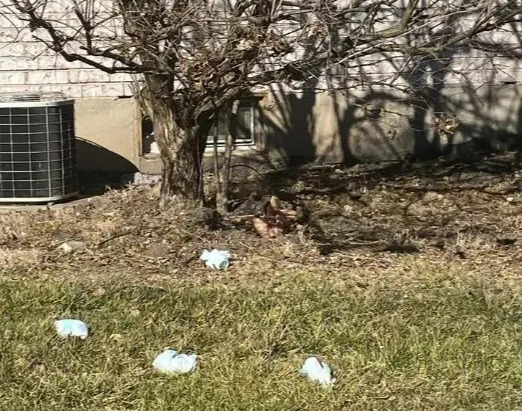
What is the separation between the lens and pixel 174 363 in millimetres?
4059

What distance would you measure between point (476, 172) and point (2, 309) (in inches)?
189

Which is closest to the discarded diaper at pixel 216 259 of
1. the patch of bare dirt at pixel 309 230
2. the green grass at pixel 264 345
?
the patch of bare dirt at pixel 309 230

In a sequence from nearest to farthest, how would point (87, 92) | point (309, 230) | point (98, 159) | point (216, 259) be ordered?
point (216, 259) → point (309, 230) → point (87, 92) → point (98, 159)

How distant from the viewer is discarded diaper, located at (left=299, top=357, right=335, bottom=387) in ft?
12.9

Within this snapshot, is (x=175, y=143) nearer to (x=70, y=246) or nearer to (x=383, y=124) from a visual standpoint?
(x=70, y=246)

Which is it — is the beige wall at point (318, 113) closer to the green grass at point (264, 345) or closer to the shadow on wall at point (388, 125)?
the shadow on wall at point (388, 125)

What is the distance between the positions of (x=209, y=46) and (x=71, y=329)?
1.98 m

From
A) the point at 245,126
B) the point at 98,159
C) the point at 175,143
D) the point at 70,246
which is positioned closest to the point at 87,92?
the point at 98,159

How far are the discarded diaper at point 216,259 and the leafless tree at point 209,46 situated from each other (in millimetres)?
952

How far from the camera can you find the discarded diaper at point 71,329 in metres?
4.31

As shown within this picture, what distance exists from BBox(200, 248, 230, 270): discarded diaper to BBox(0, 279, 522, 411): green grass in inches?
16.6

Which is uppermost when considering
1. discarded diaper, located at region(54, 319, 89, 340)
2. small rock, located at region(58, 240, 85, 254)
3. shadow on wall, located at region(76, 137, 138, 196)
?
shadow on wall, located at region(76, 137, 138, 196)

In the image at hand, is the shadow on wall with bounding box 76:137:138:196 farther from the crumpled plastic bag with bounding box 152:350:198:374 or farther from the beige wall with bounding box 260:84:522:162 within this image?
the crumpled plastic bag with bounding box 152:350:198:374

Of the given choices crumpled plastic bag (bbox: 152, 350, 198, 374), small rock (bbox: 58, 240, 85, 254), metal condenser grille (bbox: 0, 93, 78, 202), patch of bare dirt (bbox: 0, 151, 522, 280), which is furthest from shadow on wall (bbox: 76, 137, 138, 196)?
crumpled plastic bag (bbox: 152, 350, 198, 374)
